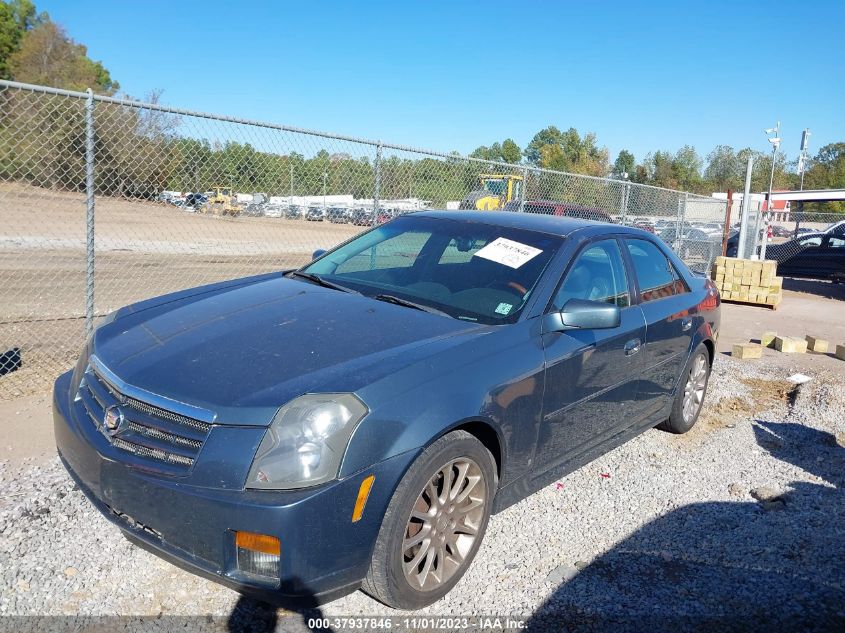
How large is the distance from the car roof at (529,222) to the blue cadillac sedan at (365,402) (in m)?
0.03

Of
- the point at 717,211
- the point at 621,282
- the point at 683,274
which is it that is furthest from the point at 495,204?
the point at 717,211

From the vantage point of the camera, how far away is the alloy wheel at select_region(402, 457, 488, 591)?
267 centimetres

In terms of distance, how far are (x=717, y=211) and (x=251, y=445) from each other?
1705cm

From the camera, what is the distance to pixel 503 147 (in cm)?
10206

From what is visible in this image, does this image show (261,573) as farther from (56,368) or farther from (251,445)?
(56,368)

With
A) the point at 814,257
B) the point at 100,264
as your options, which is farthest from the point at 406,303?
the point at 814,257

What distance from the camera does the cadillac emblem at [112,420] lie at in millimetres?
2574

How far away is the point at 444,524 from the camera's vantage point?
2799 millimetres

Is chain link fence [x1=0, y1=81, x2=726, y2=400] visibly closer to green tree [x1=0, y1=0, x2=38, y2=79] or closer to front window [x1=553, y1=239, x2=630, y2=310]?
front window [x1=553, y1=239, x2=630, y2=310]

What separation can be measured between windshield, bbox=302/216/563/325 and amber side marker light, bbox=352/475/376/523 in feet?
3.76

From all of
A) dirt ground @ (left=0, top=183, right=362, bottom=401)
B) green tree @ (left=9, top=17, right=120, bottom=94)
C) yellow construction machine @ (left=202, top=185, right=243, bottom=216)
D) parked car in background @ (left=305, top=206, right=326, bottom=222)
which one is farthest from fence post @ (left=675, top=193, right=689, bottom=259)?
green tree @ (left=9, top=17, right=120, bottom=94)

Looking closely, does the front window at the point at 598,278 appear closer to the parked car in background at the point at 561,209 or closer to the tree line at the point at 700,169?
the parked car in background at the point at 561,209

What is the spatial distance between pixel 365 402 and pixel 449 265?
156 cm

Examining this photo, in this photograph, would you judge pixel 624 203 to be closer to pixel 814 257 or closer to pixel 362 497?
pixel 814 257
